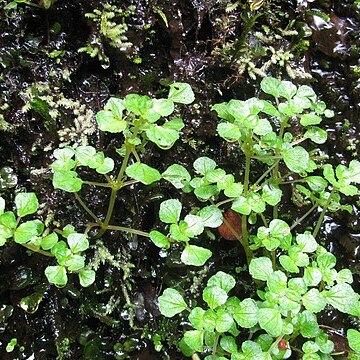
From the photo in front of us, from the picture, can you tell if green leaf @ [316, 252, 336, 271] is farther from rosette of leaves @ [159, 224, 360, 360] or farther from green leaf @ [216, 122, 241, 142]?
green leaf @ [216, 122, 241, 142]

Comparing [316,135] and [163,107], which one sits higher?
[163,107]

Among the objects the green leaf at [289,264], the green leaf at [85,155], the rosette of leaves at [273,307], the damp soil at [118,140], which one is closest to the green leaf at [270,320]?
the rosette of leaves at [273,307]

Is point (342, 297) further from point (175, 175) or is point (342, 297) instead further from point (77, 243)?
point (77, 243)

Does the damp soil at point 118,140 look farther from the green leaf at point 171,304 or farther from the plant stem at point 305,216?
the green leaf at point 171,304

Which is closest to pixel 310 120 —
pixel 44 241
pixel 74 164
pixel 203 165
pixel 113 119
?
pixel 203 165

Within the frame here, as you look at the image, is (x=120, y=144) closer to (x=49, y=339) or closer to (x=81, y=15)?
(x=81, y=15)

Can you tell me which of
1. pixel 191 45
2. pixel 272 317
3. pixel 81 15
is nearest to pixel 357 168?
pixel 272 317
